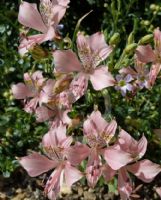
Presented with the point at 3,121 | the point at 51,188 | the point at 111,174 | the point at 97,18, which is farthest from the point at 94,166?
the point at 97,18

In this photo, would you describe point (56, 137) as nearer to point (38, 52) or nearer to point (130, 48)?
point (38, 52)

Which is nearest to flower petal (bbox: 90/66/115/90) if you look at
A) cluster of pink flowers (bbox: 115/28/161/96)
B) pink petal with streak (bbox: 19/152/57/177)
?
cluster of pink flowers (bbox: 115/28/161/96)

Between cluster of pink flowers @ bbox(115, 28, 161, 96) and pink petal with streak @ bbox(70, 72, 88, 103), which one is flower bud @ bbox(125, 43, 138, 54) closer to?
cluster of pink flowers @ bbox(115, 28, 161, 96)

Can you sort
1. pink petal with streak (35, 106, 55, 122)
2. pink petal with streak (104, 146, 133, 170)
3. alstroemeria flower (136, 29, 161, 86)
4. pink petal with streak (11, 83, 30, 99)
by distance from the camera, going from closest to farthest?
pink petal with streak (104, 146, 133, 170) → alstroemeria flower (136, 29, 161, 86) → pink petal with streak (35, 106, 55, 122) → pink petal with streak (11, 83, 30, 99)

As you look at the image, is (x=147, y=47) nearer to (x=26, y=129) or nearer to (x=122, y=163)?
(x=122, y=163)

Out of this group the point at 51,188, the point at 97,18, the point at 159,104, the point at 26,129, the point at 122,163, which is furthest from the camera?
the point at 97,18

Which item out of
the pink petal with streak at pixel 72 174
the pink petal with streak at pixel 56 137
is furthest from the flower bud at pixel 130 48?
the pink petal with streak at pixel 72 174

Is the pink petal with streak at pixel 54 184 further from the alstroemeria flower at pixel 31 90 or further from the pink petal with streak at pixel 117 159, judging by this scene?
the alstroemeria flower at pixel 31 90

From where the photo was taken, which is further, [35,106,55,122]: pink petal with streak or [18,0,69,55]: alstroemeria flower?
[35,106,55,122]: pink petal with streak

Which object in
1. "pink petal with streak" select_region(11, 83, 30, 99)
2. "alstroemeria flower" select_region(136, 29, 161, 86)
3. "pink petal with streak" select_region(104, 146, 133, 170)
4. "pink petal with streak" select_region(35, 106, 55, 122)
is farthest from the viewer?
"pink petal with streak" select_region(11, 83, 30, 99)
